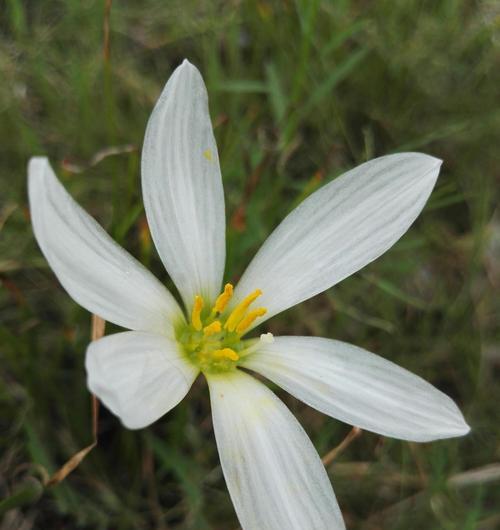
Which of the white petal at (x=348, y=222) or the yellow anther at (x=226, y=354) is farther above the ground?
the white petal at (x=348, y=222)

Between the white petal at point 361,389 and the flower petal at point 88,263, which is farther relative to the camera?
the white petal at point 361,389

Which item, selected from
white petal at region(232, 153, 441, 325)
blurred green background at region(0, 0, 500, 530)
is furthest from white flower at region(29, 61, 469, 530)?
blurred green background at region(0, 0, 500, 530)

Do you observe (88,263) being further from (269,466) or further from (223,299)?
(269,466)

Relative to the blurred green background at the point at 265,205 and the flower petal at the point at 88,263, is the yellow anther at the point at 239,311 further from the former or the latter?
the blurred green background at the point at 265,205

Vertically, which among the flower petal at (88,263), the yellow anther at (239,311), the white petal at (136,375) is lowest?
the white petal at (136,375)

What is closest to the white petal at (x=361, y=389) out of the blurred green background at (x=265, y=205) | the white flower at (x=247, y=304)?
the white flower at (x=247, y=304)

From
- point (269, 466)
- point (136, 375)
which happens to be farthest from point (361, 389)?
point (136, 375)
